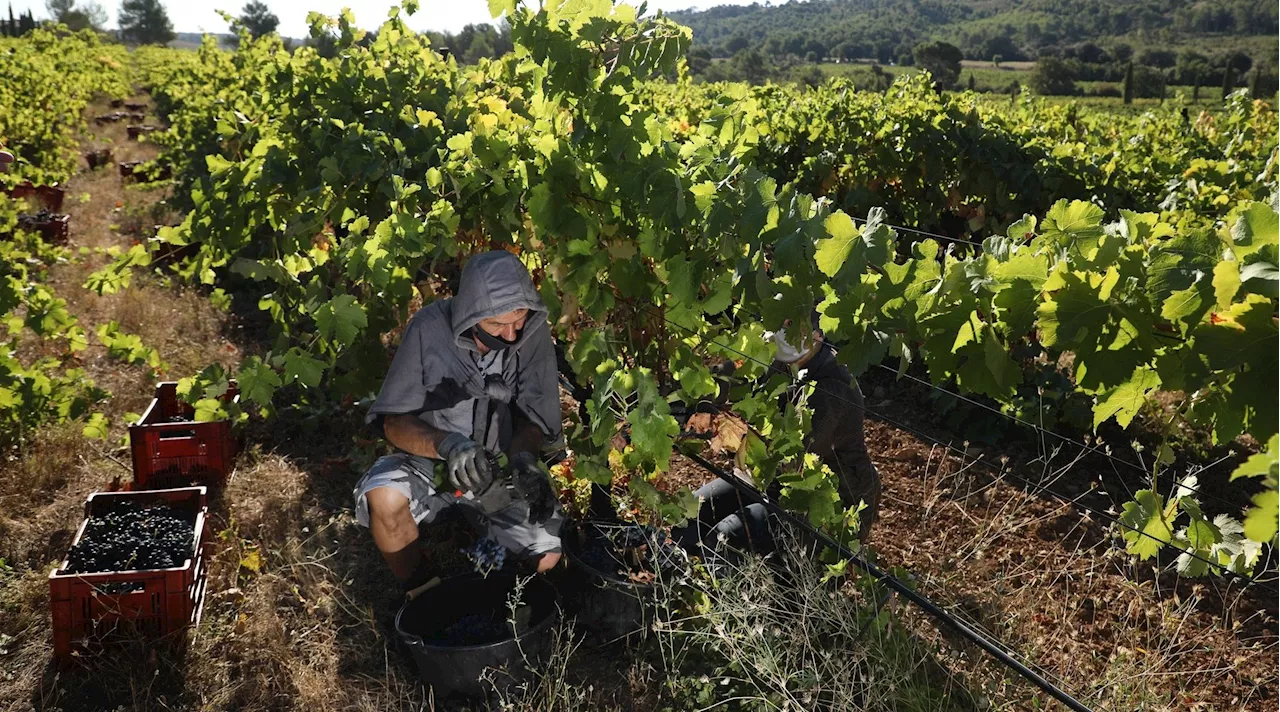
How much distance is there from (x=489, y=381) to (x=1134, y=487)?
3.28 meters

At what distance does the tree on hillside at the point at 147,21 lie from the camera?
94.6 m

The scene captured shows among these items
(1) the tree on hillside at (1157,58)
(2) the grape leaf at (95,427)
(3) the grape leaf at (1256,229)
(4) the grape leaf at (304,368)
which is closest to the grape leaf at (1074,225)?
(3) the grape leaf at (1256,229)

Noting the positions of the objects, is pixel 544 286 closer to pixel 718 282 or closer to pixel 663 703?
pixel 718 282

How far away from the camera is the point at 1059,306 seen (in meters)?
1.73

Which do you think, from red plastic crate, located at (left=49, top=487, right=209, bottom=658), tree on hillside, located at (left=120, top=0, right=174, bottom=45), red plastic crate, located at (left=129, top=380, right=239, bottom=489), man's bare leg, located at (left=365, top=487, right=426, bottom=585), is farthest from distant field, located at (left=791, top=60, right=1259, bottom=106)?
tree on hillside, located at (left=120, top=0, right=174, bottom=45)

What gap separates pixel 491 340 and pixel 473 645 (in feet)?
3.28

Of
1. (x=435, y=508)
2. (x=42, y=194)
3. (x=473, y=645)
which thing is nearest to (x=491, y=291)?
(x=435, y=508)

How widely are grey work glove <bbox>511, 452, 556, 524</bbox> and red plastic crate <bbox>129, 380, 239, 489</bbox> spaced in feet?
5.34

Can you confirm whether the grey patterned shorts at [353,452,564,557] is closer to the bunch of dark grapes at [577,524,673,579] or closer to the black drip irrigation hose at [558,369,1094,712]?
the bunch of dark grapes at [577,524,673,579]

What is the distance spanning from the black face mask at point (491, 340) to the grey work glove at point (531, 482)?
37 cm

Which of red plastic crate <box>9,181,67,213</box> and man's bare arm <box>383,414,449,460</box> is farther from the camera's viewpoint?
red plastic crate <box>9,181,67,213</box>

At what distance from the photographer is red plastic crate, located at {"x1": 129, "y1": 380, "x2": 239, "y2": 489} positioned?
4.13 metres

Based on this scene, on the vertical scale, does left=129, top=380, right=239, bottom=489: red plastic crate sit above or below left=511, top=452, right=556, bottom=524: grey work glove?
below

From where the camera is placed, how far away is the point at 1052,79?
66000 millimetres
